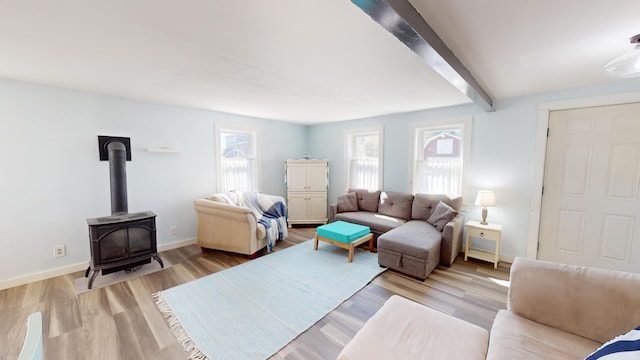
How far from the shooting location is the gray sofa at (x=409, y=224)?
2896mm

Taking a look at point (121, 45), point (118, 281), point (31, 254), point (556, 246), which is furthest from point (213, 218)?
point (556, 246)

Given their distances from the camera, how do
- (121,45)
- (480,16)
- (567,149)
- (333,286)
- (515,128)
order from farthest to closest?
(515,128), (567,149), (333,286), (121,45), (480,16)

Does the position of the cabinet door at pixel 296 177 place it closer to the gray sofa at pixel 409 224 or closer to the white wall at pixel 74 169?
the gray sofa at pixel 409 224

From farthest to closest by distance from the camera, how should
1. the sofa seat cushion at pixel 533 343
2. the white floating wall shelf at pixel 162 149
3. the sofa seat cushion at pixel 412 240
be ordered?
the white floating wall shelf at pixel 162 149 → the sofa seat cushion at pixel 412 240 → the sofa seat cushion at pixel 533 343

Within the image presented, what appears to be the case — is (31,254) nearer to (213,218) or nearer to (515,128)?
(213,218)

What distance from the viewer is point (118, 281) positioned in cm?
277

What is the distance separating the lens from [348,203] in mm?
4578

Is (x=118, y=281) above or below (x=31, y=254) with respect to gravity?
below

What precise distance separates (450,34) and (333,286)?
2.54 m

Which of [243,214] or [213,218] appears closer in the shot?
[243,214]

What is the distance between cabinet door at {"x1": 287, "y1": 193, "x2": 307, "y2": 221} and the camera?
16.7 ft

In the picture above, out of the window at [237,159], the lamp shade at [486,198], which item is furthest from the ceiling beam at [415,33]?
the window at [237,159]

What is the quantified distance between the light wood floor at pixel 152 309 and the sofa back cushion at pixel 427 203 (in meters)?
0.85

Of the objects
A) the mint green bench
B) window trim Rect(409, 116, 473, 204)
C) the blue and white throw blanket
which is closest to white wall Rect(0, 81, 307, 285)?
the blue and white throw blanket
